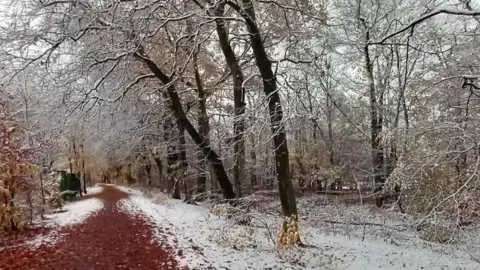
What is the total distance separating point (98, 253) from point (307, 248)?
455cm

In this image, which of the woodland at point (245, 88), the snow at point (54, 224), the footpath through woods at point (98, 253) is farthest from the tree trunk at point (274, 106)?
the snow at point (54, 224)

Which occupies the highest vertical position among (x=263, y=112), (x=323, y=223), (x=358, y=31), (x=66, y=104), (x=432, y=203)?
(x=358, y=31)

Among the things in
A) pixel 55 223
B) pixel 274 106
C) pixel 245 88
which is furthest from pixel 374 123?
pixel 55 223

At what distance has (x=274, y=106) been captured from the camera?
9008 mm

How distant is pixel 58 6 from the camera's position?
8.78 metres

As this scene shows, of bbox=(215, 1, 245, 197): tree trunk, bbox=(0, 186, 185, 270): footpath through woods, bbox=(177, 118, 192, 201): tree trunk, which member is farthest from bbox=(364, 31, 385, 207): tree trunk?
bbox=(0, 186, 185, 270): footpath through woods

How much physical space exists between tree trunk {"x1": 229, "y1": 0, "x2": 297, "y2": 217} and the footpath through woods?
2862 millimetres

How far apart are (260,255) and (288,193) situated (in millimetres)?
1666

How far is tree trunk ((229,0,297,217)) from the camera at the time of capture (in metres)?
8.94

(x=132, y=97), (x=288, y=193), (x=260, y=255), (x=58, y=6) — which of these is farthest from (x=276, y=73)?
(x=132, y=97)

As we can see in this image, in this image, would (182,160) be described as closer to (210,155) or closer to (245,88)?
(210,155)

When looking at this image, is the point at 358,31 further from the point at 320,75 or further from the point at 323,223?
the point at 320,75

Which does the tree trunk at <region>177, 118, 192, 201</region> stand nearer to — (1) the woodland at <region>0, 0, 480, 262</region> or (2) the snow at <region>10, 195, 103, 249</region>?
(1) the woodland at <region>0, 0, 480, 262</region>

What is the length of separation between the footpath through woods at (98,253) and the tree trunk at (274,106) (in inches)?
113
